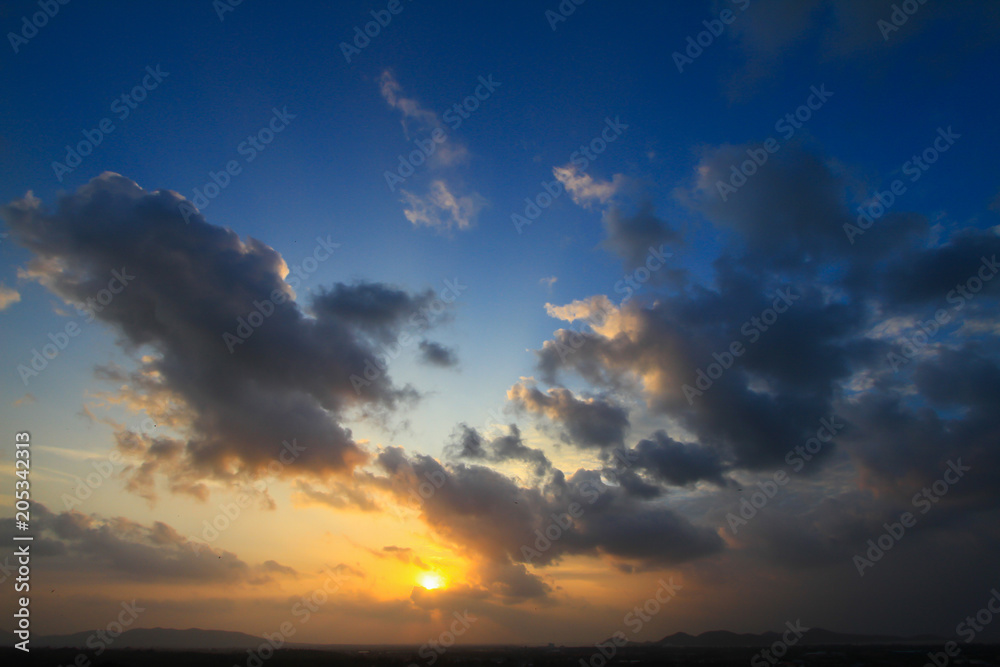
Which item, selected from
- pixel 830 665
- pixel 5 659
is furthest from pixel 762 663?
pixel 5 659

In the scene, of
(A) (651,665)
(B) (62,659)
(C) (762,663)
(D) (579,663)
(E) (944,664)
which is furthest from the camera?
(D) (579,663)

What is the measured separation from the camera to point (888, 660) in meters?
106

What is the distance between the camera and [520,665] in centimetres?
10150

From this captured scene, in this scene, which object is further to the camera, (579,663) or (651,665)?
(579,663)

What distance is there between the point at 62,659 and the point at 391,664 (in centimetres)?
5822

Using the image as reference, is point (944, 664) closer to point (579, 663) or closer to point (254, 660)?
point (579, 663)

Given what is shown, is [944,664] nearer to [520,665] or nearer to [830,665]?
[830,665]

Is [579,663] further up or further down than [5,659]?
further down

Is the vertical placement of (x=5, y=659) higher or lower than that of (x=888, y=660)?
higher

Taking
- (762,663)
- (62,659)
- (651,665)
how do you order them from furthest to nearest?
(762,663) → (651,665) → (62,659)

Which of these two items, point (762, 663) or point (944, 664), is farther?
point (762, 663)

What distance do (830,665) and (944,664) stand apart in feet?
66.3

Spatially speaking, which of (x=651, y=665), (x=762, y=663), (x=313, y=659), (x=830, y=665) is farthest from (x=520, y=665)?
(x=830, y=665)

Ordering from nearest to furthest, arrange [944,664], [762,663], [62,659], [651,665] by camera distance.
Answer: [62,659] < [944,664] < [651,665] < [762,663]
